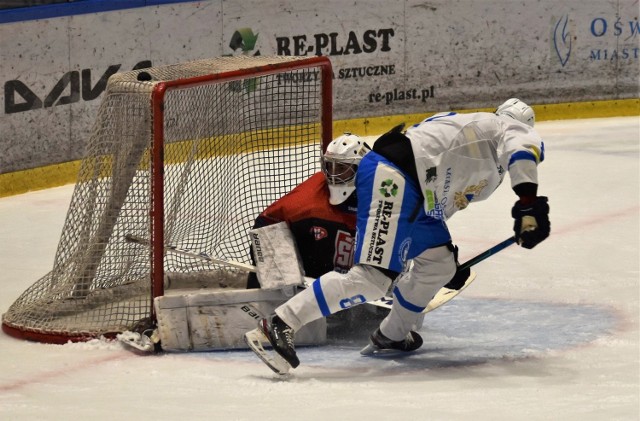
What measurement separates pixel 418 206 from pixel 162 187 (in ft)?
2.87

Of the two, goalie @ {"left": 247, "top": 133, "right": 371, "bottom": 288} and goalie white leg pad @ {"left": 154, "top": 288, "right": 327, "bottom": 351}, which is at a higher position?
goalie @ {"left": 247, "top": 133, "right": 371, "bottom": 288}

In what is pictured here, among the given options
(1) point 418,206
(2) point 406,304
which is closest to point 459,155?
(1) point 418,206

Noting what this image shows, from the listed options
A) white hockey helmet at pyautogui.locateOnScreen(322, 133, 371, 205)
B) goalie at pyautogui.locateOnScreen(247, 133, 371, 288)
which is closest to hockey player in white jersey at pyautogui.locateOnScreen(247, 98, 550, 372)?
white hockey helmet at pyautogui.locateOnScreen(322, 133, 371, 205)

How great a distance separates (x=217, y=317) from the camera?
4383mm

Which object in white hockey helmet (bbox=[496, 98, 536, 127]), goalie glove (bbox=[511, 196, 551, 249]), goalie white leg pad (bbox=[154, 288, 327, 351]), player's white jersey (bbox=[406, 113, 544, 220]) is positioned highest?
white hockey helmet (bbox=[496, 98, 536, 127])

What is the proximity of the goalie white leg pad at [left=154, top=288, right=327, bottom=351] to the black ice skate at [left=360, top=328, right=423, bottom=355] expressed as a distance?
320 mm

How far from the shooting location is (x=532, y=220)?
3928 mm

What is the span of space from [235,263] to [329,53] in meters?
4.13

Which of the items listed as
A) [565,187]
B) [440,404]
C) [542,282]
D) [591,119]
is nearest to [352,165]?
[440,404]

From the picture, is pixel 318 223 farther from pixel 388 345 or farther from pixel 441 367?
pixel 441 367

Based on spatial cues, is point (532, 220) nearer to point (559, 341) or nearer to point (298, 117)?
point (559, 341)

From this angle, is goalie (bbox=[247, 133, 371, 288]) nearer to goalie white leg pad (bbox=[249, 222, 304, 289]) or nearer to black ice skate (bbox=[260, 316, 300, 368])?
goalie white leg pad (bbox=[249, 222, 304, 289])

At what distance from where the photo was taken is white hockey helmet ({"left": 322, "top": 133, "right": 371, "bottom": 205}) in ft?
14.3

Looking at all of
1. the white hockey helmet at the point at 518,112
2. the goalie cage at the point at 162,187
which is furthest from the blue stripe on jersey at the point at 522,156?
the goalie cage at the point at 162,187
